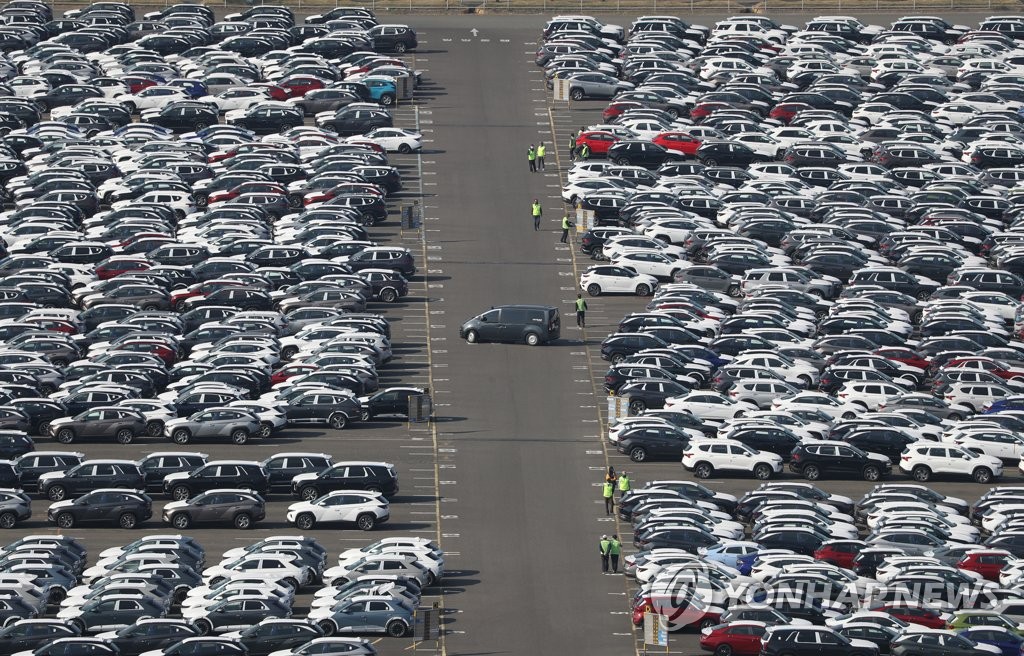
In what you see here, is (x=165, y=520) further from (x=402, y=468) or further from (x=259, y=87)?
(x=259, y=87)

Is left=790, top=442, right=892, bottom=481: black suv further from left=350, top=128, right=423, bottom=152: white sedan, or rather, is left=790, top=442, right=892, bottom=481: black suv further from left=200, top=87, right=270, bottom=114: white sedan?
left=200, top=87, right=270, bottom=114: white sedan

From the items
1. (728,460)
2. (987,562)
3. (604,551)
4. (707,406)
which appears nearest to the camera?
(987,562)

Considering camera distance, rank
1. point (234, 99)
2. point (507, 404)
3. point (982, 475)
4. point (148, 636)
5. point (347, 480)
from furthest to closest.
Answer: point (234, 99) < point (507, 404) < point (982, 475) < point (347, 480) < point (148, 636)

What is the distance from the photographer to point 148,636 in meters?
83.6

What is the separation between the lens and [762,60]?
15700 centimetres


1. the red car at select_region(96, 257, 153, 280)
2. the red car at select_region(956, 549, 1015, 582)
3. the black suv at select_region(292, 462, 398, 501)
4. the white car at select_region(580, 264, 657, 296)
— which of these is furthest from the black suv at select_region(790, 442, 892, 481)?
the red car at select_region(96, 257, 153, 280)

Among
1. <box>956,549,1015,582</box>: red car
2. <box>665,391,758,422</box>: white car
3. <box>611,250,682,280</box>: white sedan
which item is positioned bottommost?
<box>956,549,1015,582</box>: red car

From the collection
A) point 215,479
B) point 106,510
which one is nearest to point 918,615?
point 215,479

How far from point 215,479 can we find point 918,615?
28.6 metres

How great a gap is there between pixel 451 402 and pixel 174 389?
12272mm

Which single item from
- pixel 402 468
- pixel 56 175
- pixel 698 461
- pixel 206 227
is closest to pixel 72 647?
pixel 402 468

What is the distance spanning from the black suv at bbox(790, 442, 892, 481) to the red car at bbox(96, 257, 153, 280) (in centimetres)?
3684

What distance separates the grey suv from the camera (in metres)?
95.9

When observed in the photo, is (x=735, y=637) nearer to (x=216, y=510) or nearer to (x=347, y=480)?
(x=347, y=480)
